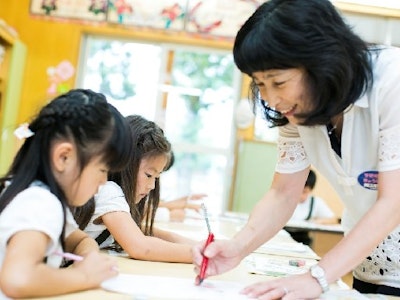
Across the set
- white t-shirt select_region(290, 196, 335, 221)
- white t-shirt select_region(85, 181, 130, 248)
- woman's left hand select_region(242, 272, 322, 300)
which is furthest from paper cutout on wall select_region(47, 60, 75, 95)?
woman's left hand select_region(242, 272, 322, 300)

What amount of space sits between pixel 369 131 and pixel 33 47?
15.8 feet

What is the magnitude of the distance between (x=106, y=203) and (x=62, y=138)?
1.43 ft

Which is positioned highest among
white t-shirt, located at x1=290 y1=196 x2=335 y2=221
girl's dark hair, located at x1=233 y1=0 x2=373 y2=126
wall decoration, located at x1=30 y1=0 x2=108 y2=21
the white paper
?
wall decoration, located at x1=30 y1=0 x2=108 y2=21

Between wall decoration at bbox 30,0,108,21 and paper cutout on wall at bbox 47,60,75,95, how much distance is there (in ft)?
1.52

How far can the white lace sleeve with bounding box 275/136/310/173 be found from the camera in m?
1.39

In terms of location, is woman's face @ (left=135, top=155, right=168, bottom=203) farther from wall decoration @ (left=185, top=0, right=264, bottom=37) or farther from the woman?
wall decoration @ (left=185, top=0, right=264, bottom=37)

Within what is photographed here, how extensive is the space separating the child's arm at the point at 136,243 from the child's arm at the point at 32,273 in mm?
404

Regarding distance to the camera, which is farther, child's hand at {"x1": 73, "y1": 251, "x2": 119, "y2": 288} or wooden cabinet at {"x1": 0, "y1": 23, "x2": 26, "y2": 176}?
wooden cabinet at {"x1": 0, "y1": 23, "x2": 26, "y2": 176}

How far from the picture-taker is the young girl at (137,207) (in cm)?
146

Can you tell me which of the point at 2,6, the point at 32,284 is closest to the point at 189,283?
the point at 32,284

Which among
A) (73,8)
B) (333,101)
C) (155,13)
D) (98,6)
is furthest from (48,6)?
(333,101)

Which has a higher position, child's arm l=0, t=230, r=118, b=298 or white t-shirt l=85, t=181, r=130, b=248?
white t-shirt l=85, t=181, r=130, b=248

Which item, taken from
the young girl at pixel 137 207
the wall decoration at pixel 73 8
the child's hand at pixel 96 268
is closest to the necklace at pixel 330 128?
the young girl at pixel 137 207

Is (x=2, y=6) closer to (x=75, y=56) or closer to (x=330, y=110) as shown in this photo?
(x=75, y=56)
